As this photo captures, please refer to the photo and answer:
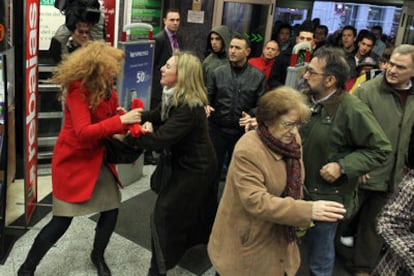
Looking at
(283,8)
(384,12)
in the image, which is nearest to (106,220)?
(283,8)

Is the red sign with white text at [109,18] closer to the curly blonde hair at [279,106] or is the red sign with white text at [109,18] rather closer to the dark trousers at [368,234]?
the dark trousers at [368,234]

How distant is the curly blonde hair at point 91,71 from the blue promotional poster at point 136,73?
1200mm

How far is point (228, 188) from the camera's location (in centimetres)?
194

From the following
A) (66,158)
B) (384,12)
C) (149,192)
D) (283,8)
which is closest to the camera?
(66,158)

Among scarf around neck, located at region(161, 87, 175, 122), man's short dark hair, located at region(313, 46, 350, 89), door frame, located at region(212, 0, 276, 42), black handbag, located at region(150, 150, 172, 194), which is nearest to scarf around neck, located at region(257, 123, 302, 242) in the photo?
man's short dark hair, located at region(313, 46, 350, 89)

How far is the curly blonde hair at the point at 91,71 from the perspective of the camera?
223 centimetres

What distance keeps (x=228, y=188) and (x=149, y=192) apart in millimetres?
2167

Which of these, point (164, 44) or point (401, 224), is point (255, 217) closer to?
point (401, 224)

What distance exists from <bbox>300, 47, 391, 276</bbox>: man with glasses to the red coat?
3.28ft

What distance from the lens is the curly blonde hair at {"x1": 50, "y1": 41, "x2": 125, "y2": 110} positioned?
2234 mm

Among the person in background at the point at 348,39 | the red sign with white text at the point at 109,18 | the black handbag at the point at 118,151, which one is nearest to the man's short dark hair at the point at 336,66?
the black handbag at the point at 118,151

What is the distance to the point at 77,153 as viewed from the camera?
2332 mm

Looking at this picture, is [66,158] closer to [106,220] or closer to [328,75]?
[106,220]

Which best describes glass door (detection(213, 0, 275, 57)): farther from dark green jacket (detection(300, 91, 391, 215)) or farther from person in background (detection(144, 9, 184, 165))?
dark green jacket (detection(300, 91, 391, 215))
